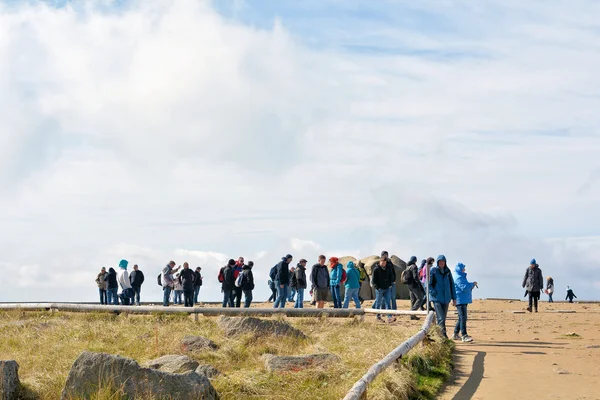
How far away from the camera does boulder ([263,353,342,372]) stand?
12.2 metres

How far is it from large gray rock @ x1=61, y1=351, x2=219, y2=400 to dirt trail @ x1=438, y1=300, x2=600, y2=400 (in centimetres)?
383

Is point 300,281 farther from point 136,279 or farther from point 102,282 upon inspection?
point 102,282

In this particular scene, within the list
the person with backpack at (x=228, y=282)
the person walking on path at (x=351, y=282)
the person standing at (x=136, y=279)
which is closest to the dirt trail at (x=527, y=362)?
the person walking on path at (x=351, y=282)

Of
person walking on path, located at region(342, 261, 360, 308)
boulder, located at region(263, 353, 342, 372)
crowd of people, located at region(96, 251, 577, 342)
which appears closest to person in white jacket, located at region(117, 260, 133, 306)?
crowd of people, located at region(96, 251, 577, 342)

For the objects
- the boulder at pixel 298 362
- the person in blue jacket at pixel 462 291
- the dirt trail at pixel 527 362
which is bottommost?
the dirt trail at pixel 527 362

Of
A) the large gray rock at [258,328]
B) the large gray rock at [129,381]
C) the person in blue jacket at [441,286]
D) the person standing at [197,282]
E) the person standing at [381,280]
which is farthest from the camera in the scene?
the person standing at [197,282]

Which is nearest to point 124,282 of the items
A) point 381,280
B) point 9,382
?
point 381,280

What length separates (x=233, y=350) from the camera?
15.0m

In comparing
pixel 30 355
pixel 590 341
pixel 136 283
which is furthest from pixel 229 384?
pixel 136 283

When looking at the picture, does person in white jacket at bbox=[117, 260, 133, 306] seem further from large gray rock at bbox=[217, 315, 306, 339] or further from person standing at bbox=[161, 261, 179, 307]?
large gray rock at bbox=[217, 315, 306, 339]

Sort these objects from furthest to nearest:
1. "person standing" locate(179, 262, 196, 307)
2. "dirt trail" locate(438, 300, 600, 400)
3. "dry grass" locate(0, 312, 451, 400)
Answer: "person standing" locate(179, 262, 196, 307) < "dirt trail" locate(438, 300, 600, 400) < "dry grass" locate(0, 312, 451, 400)

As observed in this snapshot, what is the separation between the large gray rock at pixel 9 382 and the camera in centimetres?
1053

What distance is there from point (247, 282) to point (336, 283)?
3.81 m

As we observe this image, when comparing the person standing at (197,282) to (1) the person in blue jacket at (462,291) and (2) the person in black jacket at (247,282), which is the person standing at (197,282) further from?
(1) the person in blue jacket at (462,291)
